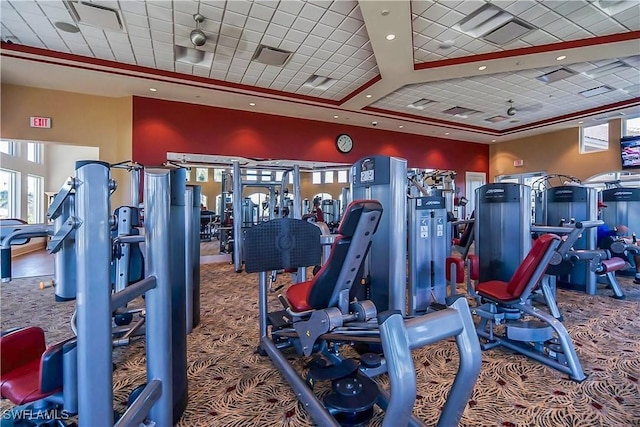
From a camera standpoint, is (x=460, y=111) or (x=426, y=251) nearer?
(x=426, y=251)

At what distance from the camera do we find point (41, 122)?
5.80 m

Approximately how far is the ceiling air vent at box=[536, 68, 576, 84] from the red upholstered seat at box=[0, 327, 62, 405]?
7395mm

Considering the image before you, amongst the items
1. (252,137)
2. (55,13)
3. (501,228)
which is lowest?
(501,228)

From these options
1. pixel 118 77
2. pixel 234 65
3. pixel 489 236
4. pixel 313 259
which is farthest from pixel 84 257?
pixel 118 77

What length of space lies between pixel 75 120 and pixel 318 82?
4.79 meters

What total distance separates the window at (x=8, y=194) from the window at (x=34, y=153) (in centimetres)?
116

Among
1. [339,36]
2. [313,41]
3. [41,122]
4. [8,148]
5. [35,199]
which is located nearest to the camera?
[339,36]

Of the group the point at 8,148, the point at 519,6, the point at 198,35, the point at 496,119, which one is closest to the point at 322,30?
the point at 198,35

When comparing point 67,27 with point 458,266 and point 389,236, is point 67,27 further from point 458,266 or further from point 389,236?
point 458,266

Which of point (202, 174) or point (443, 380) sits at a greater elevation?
point (202, 174)

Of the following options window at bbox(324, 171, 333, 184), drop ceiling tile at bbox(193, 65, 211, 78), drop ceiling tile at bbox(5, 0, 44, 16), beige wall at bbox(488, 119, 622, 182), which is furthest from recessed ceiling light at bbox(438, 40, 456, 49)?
beige wall at bbox(488, 119, 622, 182)

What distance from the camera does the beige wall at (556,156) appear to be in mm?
8227

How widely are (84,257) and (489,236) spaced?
3681 millimetres

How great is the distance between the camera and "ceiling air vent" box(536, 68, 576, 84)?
5459 mm
